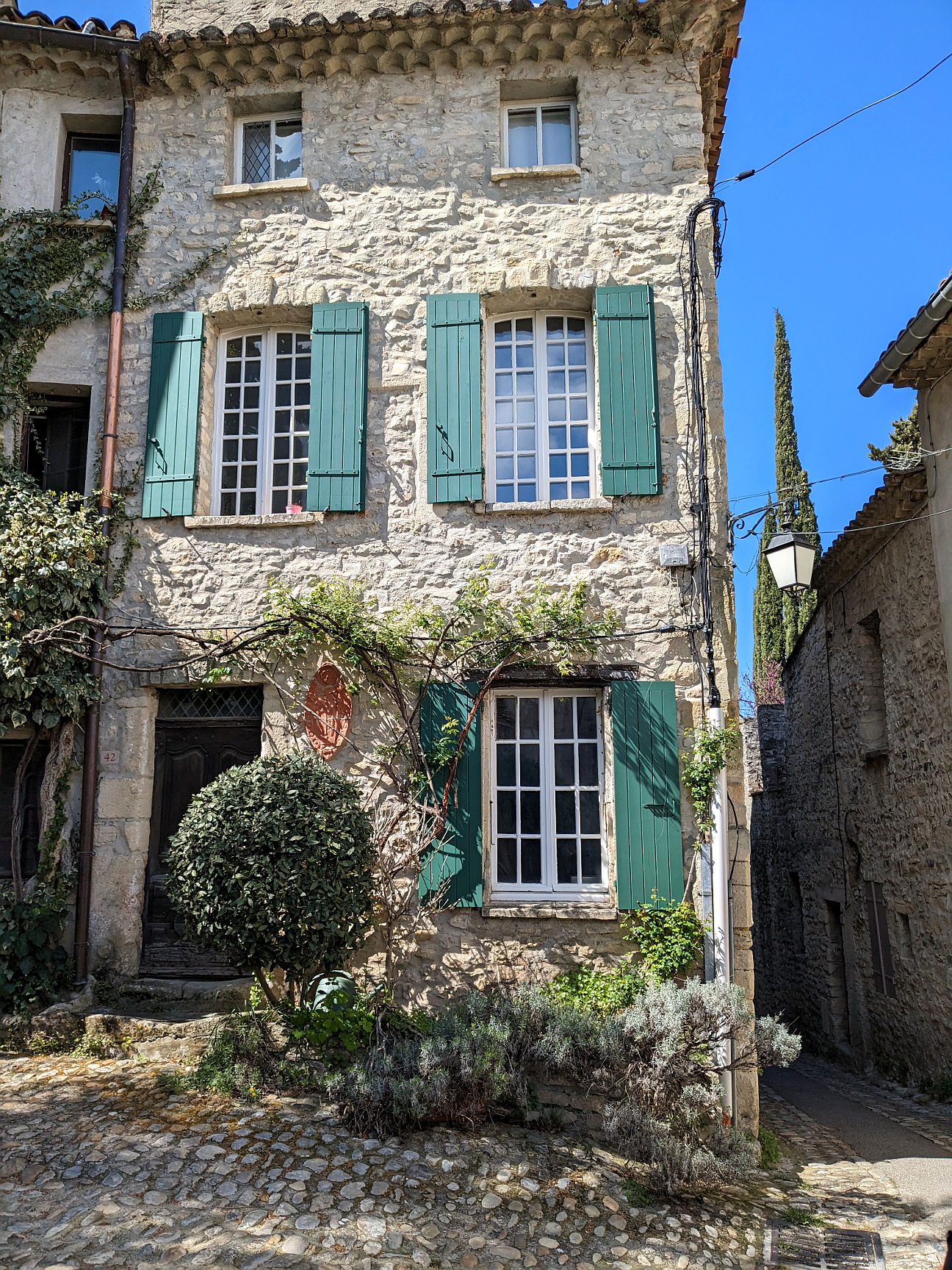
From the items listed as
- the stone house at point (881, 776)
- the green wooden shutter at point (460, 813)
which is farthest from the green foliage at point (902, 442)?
the green wooden shutter at point (460, 813)

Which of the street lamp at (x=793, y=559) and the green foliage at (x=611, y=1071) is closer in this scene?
the green foliage at (x=611, y=1071)

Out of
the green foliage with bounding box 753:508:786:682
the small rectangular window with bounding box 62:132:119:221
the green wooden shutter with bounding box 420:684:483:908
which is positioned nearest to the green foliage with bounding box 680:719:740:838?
the green wooden shutter with bounding box 420:684:483:908

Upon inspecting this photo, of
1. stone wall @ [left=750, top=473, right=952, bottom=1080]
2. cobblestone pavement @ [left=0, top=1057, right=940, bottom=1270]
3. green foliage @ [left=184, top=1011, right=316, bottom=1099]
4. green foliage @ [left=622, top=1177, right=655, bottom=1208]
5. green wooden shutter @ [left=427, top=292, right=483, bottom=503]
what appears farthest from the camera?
stone wall @ [left=750, top=473, right=952, bottom=1080]

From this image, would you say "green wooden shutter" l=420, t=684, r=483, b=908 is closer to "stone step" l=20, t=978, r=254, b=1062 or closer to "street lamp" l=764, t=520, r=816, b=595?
"stone step" l=20, t=978, r=254, b=1062

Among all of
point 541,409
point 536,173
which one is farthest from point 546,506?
point 536,173

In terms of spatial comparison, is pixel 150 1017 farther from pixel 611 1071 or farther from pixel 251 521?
pixel 251 521

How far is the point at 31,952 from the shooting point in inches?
263

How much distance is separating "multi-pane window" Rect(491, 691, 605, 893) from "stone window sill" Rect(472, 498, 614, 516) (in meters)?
1.35

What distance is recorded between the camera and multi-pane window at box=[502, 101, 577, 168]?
800cm

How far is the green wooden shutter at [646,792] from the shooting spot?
6535 mm

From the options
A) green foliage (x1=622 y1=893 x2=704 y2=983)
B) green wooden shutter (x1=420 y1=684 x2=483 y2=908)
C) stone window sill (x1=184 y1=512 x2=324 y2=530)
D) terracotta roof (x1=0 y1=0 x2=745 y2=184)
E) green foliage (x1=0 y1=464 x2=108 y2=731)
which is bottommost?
green foliage (x1=622 y1=893 x2=704 y2=983)

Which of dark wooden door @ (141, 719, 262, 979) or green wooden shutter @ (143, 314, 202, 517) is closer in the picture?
dark wooden door @ (141, 719, 262, 979)

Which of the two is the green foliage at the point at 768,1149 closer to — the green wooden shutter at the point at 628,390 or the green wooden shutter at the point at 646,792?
the green wooden shutter at the point at 646,792

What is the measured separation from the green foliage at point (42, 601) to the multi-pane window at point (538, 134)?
4.59 metres
